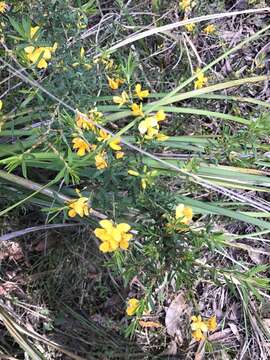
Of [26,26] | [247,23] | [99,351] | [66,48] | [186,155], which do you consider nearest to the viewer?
[26,26]

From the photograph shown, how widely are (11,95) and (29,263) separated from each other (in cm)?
70

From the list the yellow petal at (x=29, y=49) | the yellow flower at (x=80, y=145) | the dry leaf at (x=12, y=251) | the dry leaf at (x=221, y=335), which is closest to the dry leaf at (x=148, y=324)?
the dry leaf at (x=221, y=335)

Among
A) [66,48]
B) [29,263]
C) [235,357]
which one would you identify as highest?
[66,48]

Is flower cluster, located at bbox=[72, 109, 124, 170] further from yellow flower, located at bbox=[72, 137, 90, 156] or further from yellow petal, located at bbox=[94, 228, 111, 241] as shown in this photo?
yellow petal, located at bbox=[94, 228, 111, 241]

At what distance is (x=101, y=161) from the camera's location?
4.02 ft

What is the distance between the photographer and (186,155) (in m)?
1.63

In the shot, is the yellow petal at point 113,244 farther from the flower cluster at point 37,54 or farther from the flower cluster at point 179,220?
the flower cluster at point 37,54

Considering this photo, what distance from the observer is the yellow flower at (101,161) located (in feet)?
4.01

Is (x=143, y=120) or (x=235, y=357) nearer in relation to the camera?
(x=143, y=120)

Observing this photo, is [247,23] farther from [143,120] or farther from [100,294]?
[100,294]

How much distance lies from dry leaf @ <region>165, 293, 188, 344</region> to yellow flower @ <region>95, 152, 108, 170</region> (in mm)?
873

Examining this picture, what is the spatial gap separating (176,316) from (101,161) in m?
0.93

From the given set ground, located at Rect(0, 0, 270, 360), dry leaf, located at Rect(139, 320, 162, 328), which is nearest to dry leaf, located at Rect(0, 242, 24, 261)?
ground, located at Rect(0, 0, 270, 360)

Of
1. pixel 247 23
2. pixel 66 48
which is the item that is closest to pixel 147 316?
pixel 66 48
